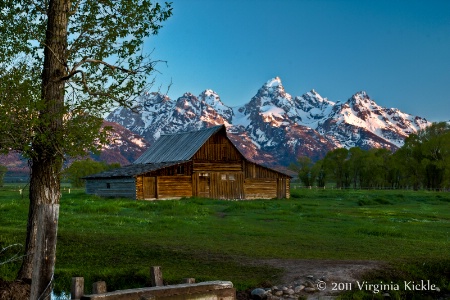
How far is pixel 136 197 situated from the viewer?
55.0 m

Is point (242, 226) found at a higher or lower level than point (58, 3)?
lower

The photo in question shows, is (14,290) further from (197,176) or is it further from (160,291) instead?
(197,176)

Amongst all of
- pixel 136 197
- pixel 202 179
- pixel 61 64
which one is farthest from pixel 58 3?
pixel 202 179

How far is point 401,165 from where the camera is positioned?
4230 inches

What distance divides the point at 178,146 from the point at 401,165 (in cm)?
6013

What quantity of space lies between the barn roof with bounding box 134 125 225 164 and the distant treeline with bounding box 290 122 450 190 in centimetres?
5235

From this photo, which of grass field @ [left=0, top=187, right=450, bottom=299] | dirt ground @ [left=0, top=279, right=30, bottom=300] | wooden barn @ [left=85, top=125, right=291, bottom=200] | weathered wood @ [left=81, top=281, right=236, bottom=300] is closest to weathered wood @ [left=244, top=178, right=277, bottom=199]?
wooden barn @ [left=85, top=125, right=291, bottom=200]

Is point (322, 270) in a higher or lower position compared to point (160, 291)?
lower

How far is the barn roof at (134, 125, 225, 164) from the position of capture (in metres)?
61.7

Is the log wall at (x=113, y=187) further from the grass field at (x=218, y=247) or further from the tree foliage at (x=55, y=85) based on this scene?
the tree foliage at (x=55, y=85)

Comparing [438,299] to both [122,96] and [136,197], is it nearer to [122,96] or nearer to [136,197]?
[122,96]

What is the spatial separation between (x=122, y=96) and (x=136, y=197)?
40.9 metres

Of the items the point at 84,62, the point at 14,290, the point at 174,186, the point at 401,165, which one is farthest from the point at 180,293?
the point at 401,165

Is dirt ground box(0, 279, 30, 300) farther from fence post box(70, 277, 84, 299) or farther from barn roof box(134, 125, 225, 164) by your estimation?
barn roof box(134, 125, 225, 164)
